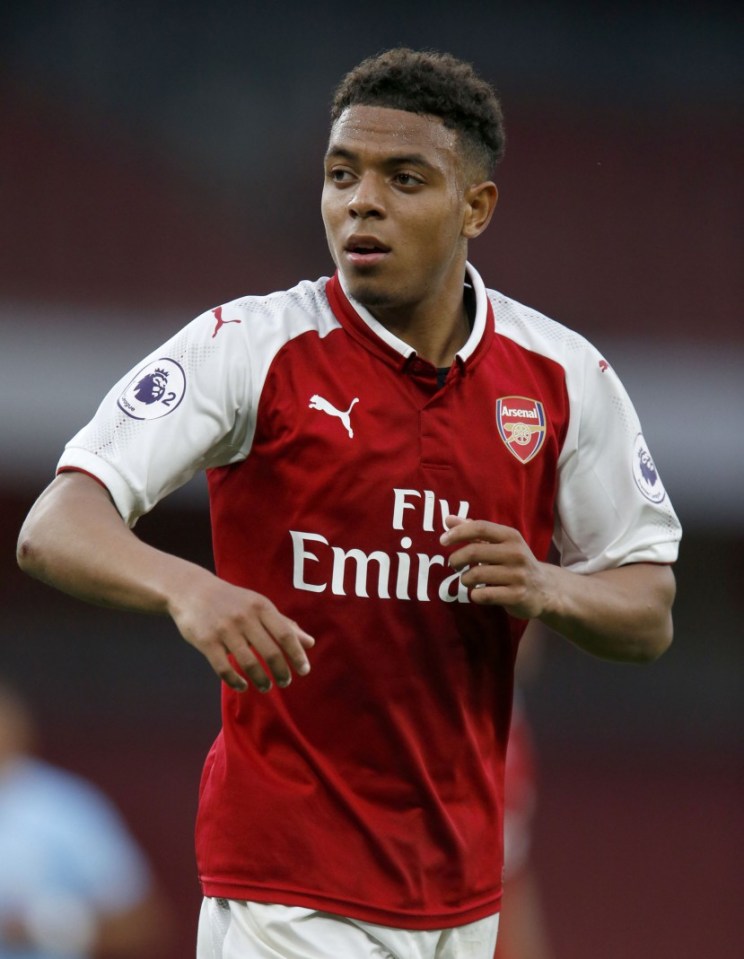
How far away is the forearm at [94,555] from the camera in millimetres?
2264

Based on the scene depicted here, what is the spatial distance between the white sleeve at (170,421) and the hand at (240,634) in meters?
0.35

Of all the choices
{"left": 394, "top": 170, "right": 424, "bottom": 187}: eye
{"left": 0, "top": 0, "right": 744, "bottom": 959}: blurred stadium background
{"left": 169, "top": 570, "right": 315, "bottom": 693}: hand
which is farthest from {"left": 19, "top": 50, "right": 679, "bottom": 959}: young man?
{"left": 0, "top": 0, "right": 744, "bottom": 959}: blurred stadium background

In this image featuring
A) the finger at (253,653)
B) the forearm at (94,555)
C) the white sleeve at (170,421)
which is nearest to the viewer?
the finger at (253,653)

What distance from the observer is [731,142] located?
31.3 feet

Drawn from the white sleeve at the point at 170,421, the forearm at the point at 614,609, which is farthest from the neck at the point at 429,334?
the forearm at the point at 614,609

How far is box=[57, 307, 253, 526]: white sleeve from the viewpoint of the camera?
98.2 inches

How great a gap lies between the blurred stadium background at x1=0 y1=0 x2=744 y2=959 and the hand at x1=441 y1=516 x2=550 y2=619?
5718mm

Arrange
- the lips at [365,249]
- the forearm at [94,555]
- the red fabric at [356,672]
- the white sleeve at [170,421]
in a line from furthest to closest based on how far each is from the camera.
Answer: the lips at [365,249] < the red fabric at [356,672] < the white sleeve at [170,421] < the forearm at [94,555]

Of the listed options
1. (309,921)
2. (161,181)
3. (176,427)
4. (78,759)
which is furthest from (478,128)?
(161,181)

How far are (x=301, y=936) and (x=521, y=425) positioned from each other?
917mm

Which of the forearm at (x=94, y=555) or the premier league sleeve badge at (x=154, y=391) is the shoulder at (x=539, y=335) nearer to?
the premier league sleeve badge at (x=154, y=391)

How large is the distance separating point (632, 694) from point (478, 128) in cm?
616

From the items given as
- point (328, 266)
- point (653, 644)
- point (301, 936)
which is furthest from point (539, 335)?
point (328, 266)

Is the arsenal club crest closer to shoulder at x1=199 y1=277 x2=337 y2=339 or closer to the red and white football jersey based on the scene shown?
the red and white football jersey
